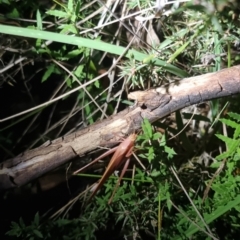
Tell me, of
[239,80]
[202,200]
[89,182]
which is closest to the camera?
[239,80]

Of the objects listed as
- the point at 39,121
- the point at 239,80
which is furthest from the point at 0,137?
the point at 239,80

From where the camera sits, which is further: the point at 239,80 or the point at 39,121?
the point at 39,121

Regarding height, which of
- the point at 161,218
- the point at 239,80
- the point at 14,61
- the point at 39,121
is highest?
the point at 14,61

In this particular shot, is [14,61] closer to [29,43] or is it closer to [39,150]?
[29,43]

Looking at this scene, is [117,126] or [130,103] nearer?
[117,126]

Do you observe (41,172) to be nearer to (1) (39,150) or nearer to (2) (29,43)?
(1) (39,150)

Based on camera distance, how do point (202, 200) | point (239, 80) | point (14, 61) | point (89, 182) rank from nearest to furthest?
point (239, 80), point (202, 200), point (14, 61), point (89, 182)

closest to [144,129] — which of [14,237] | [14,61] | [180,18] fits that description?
[180,18]

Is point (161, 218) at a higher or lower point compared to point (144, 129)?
lower
